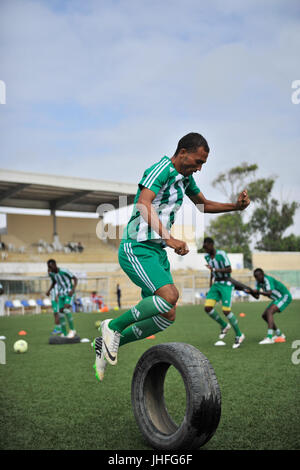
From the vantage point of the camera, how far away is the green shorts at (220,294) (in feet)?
34.9

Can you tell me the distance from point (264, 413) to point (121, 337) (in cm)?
160

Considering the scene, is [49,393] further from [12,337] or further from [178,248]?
[12,337]

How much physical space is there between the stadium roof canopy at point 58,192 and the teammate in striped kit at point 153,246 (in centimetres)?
3108

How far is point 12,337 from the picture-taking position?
13.2 meters

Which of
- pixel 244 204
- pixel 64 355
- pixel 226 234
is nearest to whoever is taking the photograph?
pixel 244 204

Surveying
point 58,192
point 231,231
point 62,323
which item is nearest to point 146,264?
point 62,323

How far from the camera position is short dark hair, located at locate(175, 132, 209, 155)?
13.1ft

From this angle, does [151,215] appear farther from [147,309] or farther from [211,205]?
[211,205]

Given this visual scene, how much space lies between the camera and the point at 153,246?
13.2 feet

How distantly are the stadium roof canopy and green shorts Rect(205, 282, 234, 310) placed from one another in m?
25.7

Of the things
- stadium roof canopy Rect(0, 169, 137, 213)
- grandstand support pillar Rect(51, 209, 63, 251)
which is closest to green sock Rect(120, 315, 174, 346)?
stadium roof canopy Rect(0, 169, 137, 213)

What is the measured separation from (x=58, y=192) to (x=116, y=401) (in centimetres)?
3420

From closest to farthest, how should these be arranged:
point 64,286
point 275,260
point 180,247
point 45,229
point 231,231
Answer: point 180,247 → point 64,286 → point 45,229 → point 275,260 → point 231,231
